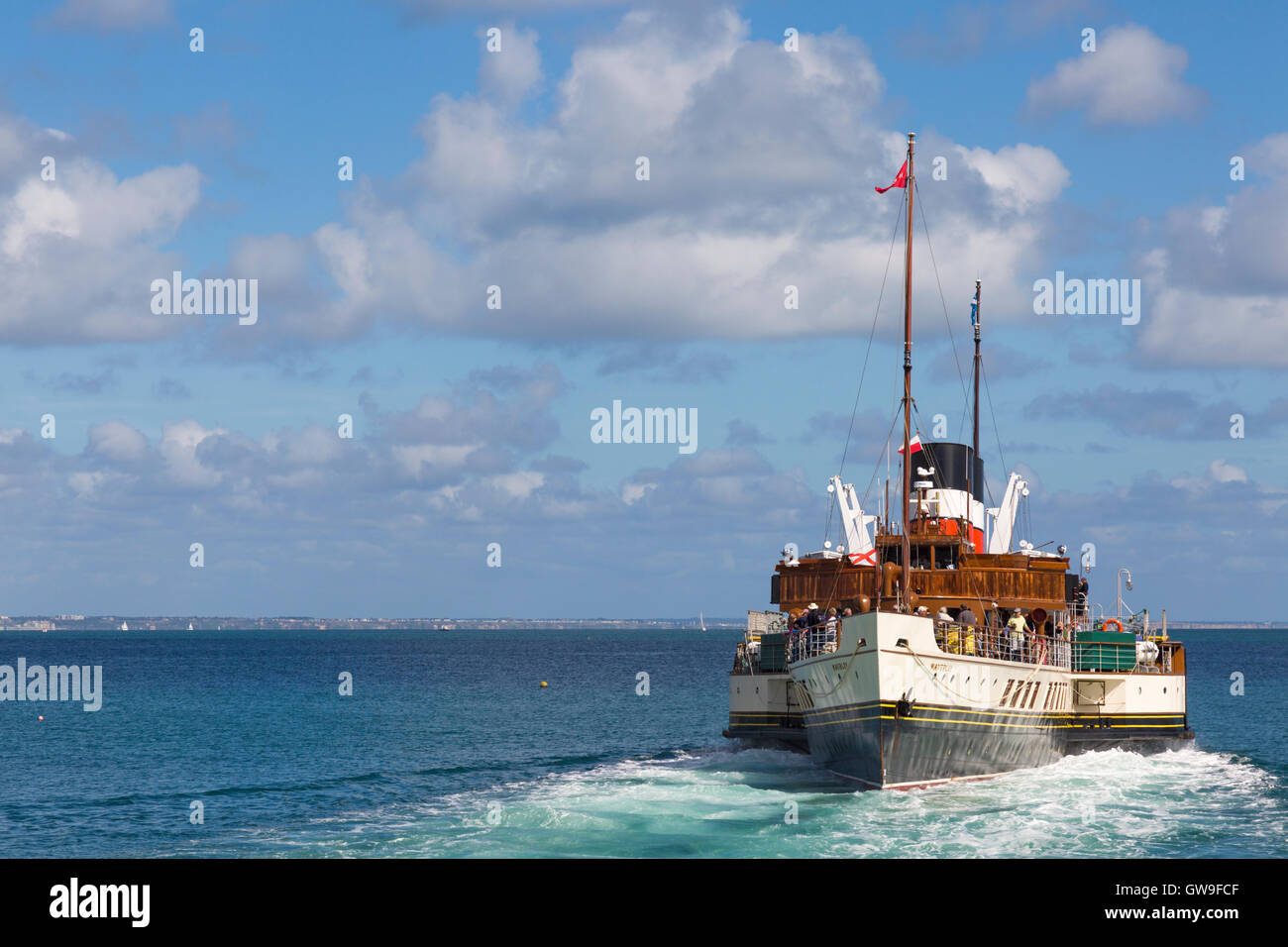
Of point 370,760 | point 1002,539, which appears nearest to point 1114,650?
point 1002,539

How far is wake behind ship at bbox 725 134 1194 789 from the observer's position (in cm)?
3953

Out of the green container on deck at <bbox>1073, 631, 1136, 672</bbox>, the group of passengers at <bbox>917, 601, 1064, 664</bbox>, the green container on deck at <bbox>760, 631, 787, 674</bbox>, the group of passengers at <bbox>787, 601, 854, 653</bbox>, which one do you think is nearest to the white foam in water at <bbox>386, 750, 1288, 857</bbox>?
the green container on deck at <bbox>1073, 631, 1136, 672</bbox>

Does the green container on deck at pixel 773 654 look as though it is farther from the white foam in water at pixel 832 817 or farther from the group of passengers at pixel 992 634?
the group of passengers at pixel 992 634

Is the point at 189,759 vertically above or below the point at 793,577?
below

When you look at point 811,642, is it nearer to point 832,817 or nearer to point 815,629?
point 815,629

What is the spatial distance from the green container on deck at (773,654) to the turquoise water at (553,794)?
3344mm

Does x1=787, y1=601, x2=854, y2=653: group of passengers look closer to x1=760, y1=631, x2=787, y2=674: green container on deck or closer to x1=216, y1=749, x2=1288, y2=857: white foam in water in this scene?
x1=760, y1=631, x2=787, y2=674: green container on deck

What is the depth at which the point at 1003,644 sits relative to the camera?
47219 mm

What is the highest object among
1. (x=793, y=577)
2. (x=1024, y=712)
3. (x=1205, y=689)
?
(x=793, y=577)

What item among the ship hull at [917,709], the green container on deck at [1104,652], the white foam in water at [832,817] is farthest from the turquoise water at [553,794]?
the green container on deck at [1104,652]

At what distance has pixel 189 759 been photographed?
201ft
